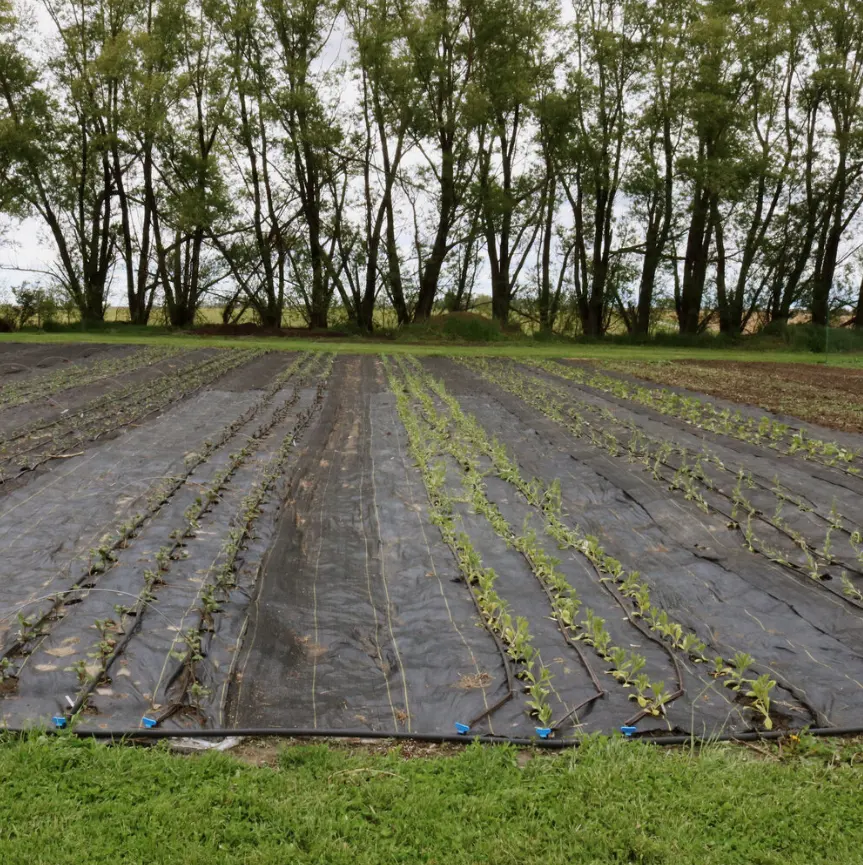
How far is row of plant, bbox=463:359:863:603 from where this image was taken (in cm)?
500

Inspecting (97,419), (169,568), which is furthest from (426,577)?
(97,419)

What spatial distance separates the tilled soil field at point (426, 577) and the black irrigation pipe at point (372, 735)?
3.0 inches

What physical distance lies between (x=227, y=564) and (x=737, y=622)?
2915 millimetres

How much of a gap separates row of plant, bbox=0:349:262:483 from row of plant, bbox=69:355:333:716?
6.02 ft

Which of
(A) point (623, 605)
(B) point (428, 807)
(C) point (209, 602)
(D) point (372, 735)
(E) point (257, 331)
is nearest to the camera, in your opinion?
(B) point (428, 807)

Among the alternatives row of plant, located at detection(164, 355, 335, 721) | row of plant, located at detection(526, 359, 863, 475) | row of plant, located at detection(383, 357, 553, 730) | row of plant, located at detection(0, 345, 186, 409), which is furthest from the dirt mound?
row of plant, located at detection(164, 355, 335, 721)

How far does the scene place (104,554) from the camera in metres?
4.67

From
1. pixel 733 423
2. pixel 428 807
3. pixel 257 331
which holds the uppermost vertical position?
pixel 257 331

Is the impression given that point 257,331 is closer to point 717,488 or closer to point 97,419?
point 97,419

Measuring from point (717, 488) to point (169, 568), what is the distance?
4669 mm

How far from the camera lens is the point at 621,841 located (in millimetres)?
2438

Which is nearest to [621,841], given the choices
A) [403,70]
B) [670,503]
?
[670,503]

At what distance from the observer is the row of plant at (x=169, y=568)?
11.0ft

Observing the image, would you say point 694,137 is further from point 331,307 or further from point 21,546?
point 21,546
